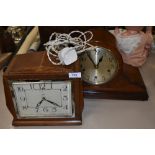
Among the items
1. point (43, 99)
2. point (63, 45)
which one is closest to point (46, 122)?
point (43, 99)

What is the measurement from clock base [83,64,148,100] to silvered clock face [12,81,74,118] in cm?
15

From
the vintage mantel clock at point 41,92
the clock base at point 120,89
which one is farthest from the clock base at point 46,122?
the clock base at point 120,89

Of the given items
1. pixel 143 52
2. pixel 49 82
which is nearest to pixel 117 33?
pixel 143 52

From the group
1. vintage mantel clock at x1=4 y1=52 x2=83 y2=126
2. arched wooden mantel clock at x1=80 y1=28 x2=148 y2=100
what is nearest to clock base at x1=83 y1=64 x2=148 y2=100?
arched wooden mantel clock at x1=80 y1=28 x2=148 y2=100

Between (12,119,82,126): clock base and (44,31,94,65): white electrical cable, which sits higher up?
(44,31,94,65): white electrical cable

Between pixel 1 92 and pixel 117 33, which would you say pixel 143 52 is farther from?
pixel 1 92

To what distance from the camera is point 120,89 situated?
90cm

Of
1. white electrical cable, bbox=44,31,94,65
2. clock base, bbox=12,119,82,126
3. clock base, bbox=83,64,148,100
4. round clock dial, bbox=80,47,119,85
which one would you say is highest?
white electrical cable, bbox=44,31,94,65

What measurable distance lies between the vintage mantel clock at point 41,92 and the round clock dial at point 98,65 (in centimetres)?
13

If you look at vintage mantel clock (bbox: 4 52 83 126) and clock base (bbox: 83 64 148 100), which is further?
clock base (bbox: 83 64 148 100)

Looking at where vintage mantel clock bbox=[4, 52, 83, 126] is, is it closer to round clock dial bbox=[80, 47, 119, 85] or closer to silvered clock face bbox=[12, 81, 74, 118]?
silvered clock face bbox=[12, 81, 74, 118]

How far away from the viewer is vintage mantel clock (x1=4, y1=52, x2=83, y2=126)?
731mm

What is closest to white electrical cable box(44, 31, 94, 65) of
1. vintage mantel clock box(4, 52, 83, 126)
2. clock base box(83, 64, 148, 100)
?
vintage mantel clock box(4, 52, 83, 126)

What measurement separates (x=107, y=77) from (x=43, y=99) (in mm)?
254
